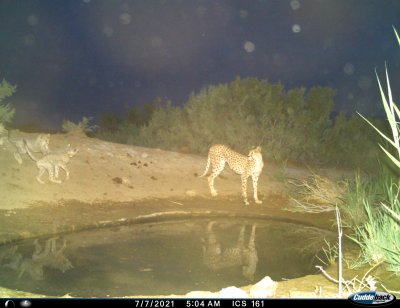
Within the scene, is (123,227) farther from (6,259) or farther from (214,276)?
(214,276)

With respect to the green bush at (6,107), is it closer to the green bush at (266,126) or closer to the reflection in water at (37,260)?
the reflection in water at (37,260)

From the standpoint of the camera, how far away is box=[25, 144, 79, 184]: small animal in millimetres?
8750

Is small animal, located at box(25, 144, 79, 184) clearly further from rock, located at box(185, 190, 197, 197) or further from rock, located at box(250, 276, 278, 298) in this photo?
rock, located at box(250, 276, 278, 298)

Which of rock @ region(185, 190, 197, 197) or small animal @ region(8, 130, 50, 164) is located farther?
rock @ region(185, 190, 197, 197)

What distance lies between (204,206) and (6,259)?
4573mm

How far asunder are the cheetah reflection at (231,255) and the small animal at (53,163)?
13.2 feet

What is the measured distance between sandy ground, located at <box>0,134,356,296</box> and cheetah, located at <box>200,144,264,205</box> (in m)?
0.32

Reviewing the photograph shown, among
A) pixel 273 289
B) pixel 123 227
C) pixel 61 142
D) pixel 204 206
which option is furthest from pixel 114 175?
pixel 273 289

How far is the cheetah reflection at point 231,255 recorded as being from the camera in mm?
5215

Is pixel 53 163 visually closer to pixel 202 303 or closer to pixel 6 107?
pixel 6 107

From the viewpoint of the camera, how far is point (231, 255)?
5727mm

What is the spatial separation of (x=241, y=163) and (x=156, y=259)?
5.26m

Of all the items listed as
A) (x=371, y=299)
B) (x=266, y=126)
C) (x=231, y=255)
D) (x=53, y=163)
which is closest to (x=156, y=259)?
(x=231, y=255)

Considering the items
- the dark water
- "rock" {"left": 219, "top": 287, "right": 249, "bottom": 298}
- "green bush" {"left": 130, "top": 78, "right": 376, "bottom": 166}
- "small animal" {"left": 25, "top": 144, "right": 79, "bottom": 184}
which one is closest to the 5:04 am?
"rock" {"left": 219, "top": 287, "right": 249, "bottom": 298}
